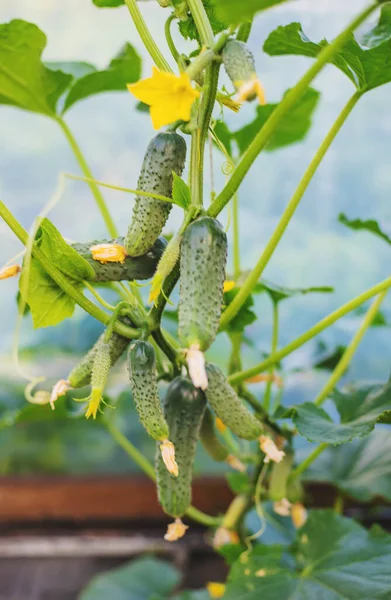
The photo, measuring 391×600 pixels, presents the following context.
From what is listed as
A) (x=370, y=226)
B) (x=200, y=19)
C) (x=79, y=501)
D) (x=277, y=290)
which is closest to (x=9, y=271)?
(x=200, y=19)

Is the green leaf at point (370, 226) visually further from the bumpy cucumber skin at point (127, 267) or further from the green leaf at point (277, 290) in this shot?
the bumpy cucumber skin at point (127, 267)

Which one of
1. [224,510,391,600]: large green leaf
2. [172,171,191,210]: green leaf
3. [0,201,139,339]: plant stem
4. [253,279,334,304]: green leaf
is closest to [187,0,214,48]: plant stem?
[172,171,191,210]: green leaf

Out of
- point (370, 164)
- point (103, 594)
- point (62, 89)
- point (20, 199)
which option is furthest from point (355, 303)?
point (20, 199)

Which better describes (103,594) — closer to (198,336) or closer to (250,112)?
(198,336)

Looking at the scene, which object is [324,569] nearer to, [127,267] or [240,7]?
[127,267]

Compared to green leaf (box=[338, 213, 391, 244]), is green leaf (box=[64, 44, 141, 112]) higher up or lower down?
higher up

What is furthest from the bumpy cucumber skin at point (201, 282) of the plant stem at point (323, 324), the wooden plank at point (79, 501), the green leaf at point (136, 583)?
the wooden plank at point (79, 501)

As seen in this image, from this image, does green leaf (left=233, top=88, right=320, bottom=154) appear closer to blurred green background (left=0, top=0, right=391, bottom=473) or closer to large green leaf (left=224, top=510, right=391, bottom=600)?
blurred green background (left=0, top=0, right=391, bottom=473)

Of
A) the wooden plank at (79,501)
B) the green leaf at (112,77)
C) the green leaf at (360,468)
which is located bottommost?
the wooden plank at (79,501)
